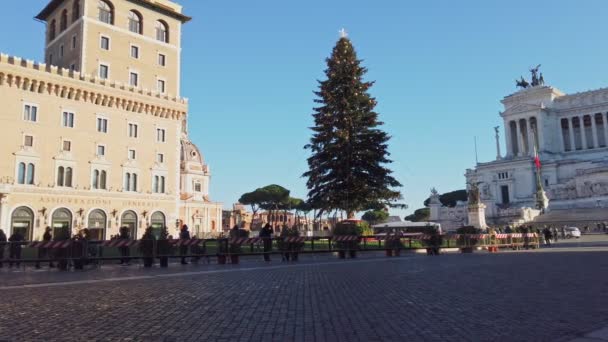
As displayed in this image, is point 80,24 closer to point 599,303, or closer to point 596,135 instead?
point 599,303

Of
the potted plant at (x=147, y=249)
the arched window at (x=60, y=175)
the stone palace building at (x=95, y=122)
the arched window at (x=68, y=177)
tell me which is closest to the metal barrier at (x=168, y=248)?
the potted plant at (x=147, y=249)

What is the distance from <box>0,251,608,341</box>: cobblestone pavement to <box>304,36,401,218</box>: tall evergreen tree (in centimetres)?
2466

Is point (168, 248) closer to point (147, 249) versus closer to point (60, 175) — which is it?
point (147, 249)

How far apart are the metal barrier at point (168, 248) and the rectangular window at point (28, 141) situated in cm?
2357

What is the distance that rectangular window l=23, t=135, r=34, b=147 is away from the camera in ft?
136

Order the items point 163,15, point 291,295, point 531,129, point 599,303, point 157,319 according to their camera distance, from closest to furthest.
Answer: point 157,319 → point 599,303 → point 291,295 → point 163,15 → point 531,129

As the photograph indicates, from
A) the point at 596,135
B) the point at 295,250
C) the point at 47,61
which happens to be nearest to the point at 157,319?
the point at 295,250

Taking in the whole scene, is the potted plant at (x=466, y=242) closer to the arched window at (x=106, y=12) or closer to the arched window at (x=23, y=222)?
the arched window at (x=23, y=222)

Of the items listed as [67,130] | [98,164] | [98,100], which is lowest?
[98,164]

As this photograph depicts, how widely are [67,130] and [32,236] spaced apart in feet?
33.6

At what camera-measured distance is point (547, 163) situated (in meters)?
84.4

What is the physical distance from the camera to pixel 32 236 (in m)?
40.8

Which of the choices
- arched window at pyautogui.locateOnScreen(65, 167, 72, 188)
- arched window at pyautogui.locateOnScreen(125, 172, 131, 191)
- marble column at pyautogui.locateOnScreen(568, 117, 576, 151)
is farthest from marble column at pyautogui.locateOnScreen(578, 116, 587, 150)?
arched window at pyautogui.locateOnScreen(65, 167, 72, 188)

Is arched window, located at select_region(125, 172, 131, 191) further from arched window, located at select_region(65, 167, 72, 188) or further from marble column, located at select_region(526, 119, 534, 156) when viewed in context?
marble column, located at select_region(526, 119, 534, 156)
